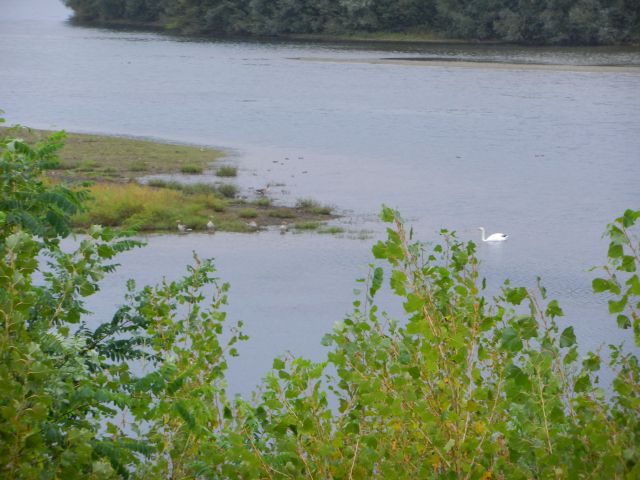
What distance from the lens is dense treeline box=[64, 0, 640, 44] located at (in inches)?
2309

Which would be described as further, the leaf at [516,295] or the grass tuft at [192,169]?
the grass tuft at [192,169]

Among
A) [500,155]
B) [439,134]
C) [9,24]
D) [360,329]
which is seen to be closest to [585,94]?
[439,134]

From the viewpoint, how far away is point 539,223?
1988 cm

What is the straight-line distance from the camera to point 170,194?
2055 centimetres

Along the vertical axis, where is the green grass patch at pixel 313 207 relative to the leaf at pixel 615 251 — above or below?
below

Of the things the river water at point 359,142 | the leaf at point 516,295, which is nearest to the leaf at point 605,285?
the leaf at point 516,295

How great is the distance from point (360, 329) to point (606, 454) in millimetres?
1285

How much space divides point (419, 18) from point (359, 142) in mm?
39638

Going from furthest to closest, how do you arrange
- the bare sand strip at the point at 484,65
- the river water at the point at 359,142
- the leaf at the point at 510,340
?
the bare sand strip at the point at 484,65, the river water at the point at 359,142, the leaf at the point at 510,340

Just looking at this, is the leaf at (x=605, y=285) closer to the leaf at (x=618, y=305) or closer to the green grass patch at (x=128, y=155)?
the leaf at (x=618, y=305)

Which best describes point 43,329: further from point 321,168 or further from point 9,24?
point 9,24

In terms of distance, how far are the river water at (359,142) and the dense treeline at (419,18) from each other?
7.59ft

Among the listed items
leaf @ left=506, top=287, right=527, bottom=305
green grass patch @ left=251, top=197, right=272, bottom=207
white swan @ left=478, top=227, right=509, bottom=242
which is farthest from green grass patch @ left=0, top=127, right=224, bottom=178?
leaf @ left=506, top=287, right=527, bottom=305

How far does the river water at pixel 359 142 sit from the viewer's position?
1612 cm
